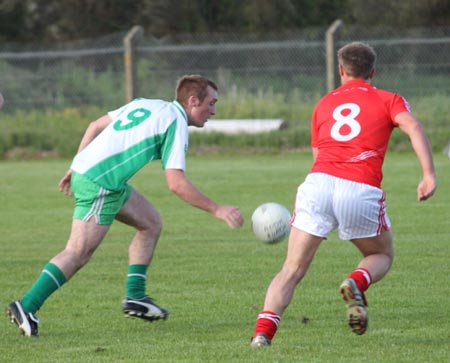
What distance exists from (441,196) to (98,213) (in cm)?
886

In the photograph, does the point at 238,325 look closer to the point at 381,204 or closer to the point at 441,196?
the point at 381,204

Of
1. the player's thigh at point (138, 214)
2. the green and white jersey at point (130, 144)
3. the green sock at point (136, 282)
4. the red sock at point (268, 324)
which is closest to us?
the red sock at point (268, 324)

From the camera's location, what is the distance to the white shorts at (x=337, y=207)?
6.64 meters

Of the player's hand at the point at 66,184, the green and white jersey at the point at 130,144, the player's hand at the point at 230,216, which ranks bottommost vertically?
the player's hand at the point at 230,216

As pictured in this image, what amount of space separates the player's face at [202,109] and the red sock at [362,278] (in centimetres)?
145

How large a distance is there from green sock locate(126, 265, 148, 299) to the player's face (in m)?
1.18

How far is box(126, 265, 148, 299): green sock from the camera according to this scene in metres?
7.96

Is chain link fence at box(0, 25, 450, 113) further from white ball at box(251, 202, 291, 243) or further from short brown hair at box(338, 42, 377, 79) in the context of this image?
short brown hair at box(338, 42, 377, 79)

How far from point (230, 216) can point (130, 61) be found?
18.4m

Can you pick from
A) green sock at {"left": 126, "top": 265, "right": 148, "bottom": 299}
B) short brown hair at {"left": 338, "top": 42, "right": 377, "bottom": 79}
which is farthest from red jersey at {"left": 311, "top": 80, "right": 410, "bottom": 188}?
green sock at {"left": 126, "top": 265, "right": 148, "bottom": 299}

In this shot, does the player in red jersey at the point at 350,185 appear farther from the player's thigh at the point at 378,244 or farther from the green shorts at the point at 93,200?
the green shorts at the point at 93,200

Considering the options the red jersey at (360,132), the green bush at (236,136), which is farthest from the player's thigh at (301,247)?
the green bush at (236,136)

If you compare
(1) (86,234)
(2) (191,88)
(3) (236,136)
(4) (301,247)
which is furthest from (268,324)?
(3) (236,136)

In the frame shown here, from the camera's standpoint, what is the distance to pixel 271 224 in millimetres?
7164
